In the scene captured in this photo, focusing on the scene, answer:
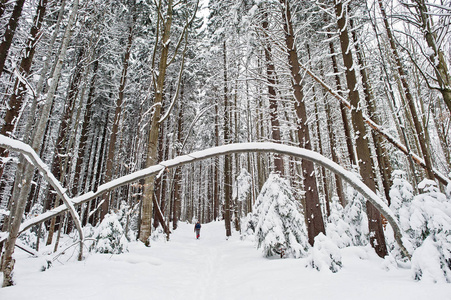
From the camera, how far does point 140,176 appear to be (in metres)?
1.37

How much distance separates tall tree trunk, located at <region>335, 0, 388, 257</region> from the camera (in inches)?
193

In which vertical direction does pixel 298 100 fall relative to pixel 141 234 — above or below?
above

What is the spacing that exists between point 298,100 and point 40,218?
6506mm

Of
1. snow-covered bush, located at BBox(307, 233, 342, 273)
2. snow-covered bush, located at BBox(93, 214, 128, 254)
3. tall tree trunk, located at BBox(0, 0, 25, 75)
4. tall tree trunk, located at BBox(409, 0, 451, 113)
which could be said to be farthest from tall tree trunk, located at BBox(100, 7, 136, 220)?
tall tree trunk, located at BBox(409, 0, 451, 113)

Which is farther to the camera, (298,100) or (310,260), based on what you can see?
(298,100)

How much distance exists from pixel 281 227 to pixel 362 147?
3.01 metres

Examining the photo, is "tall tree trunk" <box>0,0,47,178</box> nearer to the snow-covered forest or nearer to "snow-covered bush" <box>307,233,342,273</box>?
the snow-covered forest

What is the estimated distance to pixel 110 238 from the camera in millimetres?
6047

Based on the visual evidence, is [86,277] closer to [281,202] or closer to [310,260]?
[310,260]

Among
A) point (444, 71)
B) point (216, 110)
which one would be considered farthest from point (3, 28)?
point (216, 110)

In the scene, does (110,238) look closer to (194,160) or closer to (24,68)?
(24,68)

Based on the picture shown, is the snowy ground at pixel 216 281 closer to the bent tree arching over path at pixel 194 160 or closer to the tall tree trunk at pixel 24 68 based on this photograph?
the bent tree arching over path at pixel 194 160

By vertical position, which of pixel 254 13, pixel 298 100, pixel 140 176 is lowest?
pixel 140 176

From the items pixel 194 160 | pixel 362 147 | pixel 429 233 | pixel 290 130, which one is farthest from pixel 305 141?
pixel 194 160
